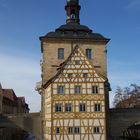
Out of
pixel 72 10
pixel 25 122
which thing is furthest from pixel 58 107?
pixel 72 10

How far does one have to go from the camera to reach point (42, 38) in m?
39.1

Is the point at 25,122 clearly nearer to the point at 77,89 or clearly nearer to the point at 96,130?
the point at 77,89

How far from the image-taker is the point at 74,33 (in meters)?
39.9

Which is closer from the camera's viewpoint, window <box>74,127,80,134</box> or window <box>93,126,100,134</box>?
window <box>74,127,80,134</box>

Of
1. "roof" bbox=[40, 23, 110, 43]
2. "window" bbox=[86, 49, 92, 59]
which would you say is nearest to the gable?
"window" bbox=[86, 49, 92, 59]

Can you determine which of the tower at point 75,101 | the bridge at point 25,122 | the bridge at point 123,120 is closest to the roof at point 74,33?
the tower at point 75,101

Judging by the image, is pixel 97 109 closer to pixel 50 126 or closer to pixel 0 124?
pixel 50 126

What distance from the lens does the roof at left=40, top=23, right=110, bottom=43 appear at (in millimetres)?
39344

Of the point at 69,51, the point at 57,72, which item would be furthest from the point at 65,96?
the point at 69,51

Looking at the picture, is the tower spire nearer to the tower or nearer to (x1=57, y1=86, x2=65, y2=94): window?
the tower

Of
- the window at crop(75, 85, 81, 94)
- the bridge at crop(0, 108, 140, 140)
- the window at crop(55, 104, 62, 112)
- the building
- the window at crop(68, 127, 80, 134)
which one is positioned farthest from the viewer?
the building

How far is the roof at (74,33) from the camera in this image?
1549 inches

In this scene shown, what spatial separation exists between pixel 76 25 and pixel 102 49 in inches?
172

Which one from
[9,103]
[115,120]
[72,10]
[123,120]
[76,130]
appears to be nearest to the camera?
[76,130]
